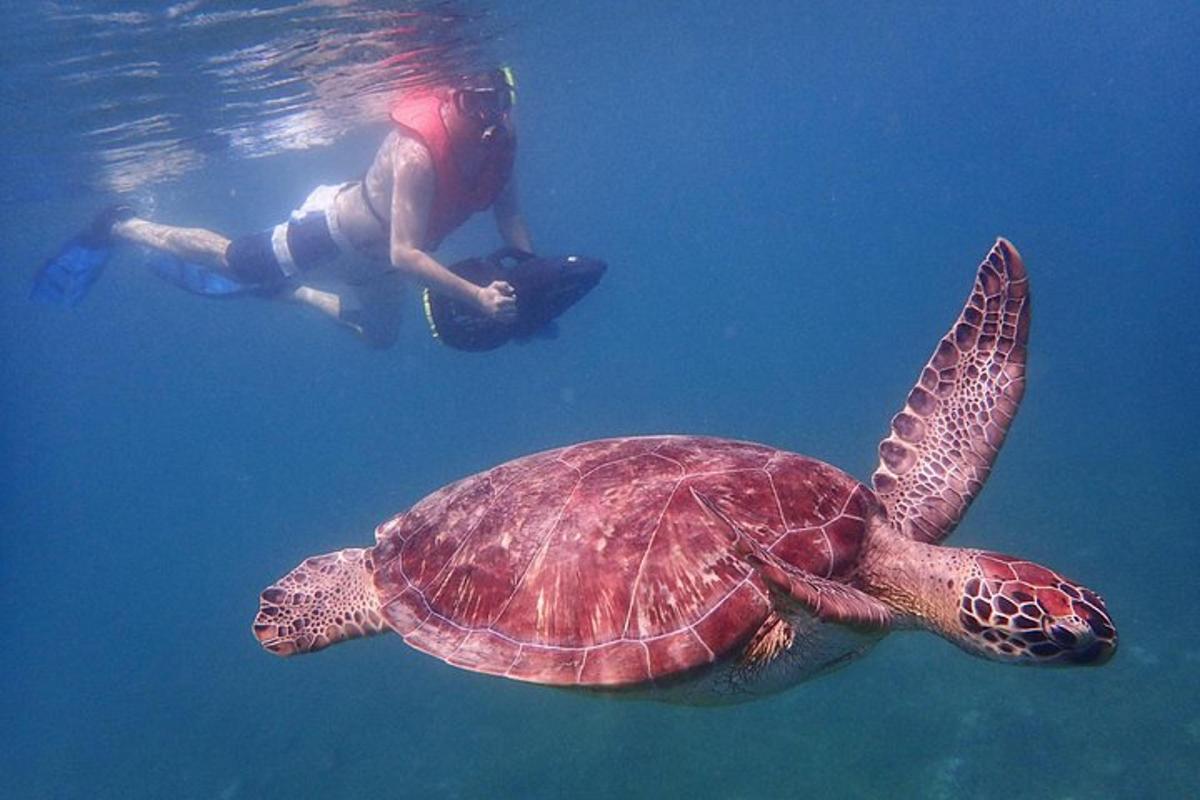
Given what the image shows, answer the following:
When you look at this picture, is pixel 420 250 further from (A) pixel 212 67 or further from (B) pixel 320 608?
(A) pixel 212 67

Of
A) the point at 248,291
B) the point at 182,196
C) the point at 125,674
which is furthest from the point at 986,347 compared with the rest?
the point at 182,196

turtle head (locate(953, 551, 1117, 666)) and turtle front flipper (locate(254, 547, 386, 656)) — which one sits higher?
turtle head (locate(953, 551, 1117, 666))

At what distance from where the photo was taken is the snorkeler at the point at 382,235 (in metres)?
8.36

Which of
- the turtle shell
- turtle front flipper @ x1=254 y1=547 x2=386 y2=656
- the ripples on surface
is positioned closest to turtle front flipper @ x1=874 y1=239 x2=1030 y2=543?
the turtle shell

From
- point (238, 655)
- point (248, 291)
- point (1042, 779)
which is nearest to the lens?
point (1042, 779)

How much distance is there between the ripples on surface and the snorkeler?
3000mm

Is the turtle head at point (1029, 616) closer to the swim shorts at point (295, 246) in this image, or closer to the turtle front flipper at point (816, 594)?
the turtle front flipper at point (816, 594)

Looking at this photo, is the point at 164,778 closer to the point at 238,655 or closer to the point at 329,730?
the point at 329,730

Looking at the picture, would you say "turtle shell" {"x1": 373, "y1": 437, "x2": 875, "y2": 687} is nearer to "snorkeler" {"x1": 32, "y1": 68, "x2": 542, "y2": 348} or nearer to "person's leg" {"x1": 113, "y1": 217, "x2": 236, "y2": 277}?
"snorkeler" {"x1": 32, "y1": 68, "x2": 542, "y2": 348}

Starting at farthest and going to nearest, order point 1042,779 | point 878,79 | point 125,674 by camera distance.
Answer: point 878,79 → point 125,674 → point 1042,779

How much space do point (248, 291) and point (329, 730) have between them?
24.4 ft

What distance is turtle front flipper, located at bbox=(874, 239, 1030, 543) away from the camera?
3977mm

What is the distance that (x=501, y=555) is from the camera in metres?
3.52

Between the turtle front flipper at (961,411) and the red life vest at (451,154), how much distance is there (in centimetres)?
627
